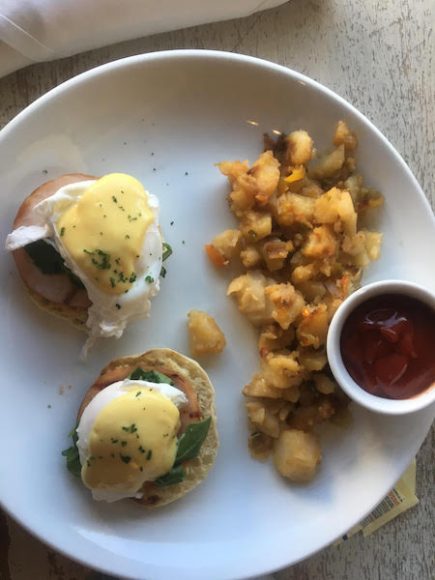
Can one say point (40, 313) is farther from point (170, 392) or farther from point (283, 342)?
point (283, 342)

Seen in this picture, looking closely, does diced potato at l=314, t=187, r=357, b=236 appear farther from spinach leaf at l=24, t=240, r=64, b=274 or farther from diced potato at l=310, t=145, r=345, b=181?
spinach leaf at l=24, t=240, r=64, b=274

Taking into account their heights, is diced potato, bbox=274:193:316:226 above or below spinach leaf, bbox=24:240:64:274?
above

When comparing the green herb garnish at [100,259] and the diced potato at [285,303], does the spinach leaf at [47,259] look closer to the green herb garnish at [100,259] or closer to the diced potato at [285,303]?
the green herb garnish at [100,259]

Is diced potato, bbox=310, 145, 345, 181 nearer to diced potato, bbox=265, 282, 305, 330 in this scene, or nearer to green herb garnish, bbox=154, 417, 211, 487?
diced potato, bbox=265, 282, 305, 330

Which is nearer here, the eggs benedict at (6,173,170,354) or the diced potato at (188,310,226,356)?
the eggs benedict at (6,173,170,354)

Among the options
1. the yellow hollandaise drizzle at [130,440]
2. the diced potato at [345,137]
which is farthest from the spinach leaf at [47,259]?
the diced potato at [345,137]

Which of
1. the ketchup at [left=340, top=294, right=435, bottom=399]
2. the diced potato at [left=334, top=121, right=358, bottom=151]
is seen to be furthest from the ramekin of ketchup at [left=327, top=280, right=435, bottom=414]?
the diced potato at [left=334, top=121, right=358, bottom=151]

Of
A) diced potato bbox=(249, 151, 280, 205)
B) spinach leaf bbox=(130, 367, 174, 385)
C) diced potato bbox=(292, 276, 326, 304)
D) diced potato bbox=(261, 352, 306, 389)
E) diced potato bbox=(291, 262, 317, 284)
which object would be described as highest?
diced potato bbox=(249, 151, 280, 205)
